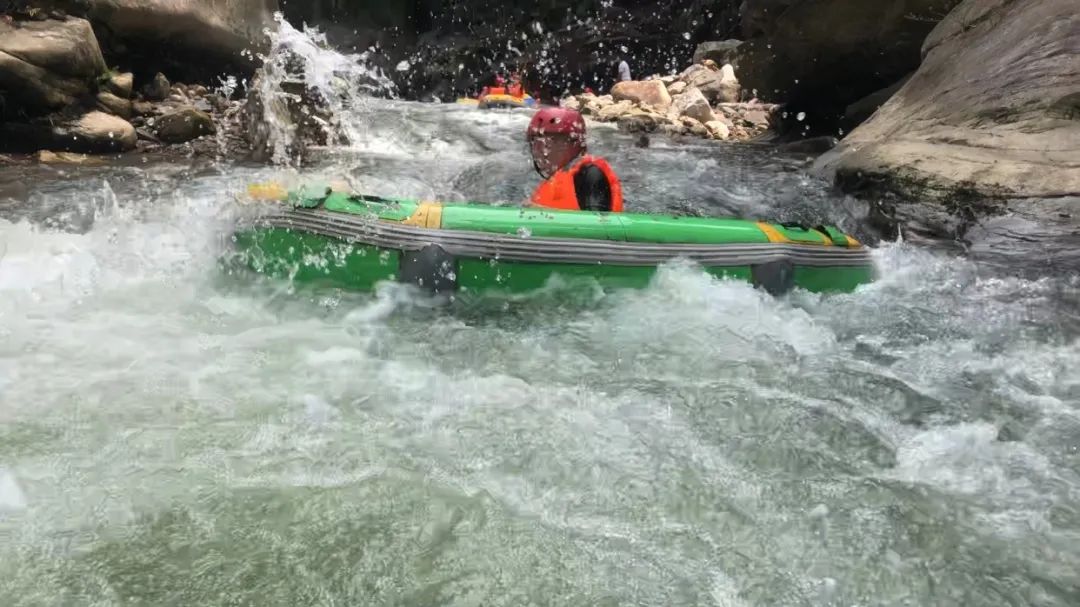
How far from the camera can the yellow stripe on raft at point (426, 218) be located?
157 inches

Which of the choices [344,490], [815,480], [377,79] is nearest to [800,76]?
[815,480]

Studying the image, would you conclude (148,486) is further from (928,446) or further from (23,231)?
(23,231)

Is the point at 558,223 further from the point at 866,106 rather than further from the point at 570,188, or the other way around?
the point at 866,106

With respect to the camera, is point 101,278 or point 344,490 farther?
point 101,278

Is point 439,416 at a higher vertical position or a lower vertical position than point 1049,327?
lower

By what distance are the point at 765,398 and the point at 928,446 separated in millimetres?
595

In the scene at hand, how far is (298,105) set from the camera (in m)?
8.56

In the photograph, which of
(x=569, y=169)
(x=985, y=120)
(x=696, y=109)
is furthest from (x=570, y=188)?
(x=696, y=109)

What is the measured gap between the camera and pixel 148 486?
2293 millimetres

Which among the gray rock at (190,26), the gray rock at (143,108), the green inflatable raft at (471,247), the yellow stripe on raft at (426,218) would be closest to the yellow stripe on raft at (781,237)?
the green inflatable raft at (471,247)

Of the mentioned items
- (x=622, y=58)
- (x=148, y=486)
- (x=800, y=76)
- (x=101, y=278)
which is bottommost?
(x=148, y=486)

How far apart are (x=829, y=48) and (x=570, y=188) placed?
266 inches

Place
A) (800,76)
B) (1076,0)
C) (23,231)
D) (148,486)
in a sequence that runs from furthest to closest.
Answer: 1. (800,76)
2. (1076,0)
3. (23,231)
4. (148,486)

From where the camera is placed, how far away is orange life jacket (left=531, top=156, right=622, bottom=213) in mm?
4531
